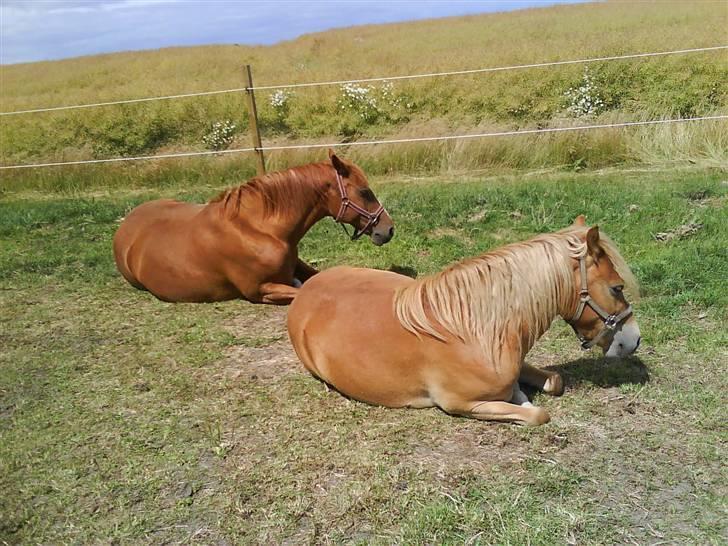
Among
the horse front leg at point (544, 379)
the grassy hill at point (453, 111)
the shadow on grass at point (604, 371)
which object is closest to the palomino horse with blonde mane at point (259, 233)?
the shadow on grass at point (604, 371)

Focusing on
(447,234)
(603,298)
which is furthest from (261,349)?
A: (447,234)

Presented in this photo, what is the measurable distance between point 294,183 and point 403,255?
1448mm

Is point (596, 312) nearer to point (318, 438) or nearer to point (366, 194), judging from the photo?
point (318, 438)

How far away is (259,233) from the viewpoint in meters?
5.36

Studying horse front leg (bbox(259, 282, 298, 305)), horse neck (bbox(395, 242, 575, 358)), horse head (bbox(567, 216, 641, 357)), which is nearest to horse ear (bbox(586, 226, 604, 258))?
horse head (bbox(567, 216, 641, 357))

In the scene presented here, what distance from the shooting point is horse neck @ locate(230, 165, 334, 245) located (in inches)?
209

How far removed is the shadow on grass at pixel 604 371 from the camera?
3.82 meters

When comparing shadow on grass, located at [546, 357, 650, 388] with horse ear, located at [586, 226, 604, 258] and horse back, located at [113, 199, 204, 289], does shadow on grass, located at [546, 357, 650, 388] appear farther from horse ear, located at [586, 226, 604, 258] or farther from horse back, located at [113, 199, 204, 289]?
horse back, located at [113, 199, 204, 289]

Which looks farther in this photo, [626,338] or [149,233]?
[149,233]

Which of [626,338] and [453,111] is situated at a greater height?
[453,111]

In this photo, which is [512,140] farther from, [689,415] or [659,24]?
[659,24]

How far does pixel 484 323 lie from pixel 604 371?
1126 mm

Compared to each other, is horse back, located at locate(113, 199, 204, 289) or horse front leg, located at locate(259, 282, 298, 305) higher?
horse back, located at locate(113, 199, 204, 289)

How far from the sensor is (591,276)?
325 cm
